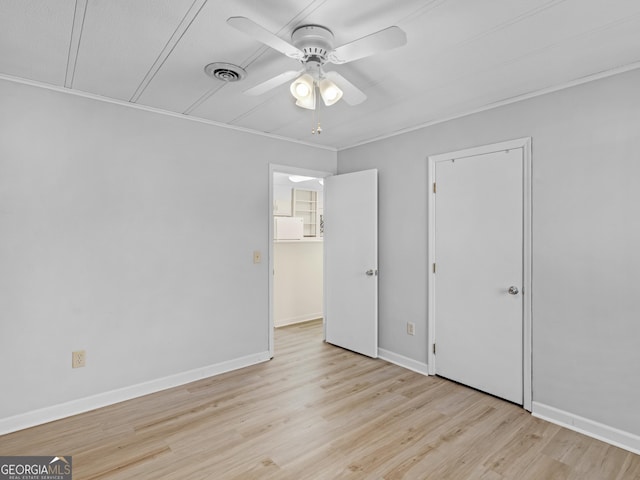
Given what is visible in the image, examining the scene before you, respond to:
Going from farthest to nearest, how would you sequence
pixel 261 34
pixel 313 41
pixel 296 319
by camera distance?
1. pixel 296 319
2. pixel 313 41
3. pixel 261 34

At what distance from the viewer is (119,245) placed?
2781mm

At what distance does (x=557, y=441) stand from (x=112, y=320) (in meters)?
3.26

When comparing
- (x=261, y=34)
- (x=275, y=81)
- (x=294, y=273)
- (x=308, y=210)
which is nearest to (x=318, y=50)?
(x=275, y=81)

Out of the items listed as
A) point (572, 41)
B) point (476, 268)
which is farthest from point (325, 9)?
point (476, 268)

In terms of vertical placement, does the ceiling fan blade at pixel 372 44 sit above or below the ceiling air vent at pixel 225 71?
below

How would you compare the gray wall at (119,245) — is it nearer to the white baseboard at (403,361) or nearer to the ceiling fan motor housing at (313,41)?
the white baseboard at (403,361)

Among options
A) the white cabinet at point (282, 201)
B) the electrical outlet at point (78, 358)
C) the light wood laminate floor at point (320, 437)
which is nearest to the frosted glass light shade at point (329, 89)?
the light wood laminate floor at point (320, 437)

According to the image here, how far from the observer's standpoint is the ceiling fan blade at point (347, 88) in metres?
1.85

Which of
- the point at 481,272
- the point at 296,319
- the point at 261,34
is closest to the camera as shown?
the point at 261,34

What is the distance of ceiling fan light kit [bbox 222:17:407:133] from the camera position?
1445 mm

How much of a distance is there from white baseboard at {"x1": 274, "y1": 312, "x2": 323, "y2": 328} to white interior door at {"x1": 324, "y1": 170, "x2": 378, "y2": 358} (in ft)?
3.36

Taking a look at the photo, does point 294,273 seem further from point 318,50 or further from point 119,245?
point 318,50

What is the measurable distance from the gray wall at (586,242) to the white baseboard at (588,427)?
0.03m

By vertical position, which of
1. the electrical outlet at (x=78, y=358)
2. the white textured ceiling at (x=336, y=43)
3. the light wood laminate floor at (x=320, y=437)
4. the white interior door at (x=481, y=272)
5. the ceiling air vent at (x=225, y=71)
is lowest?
the light wood laminate floor at (x=320, y=437)
